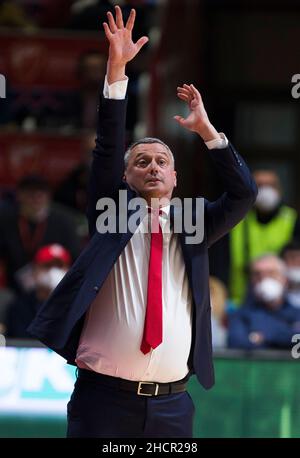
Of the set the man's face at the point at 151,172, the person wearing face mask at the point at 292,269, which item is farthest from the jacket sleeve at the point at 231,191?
the person wearing face mask at the point at 292,269

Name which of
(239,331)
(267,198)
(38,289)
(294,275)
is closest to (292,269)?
(294,275)

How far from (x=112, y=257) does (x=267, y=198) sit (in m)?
4.65

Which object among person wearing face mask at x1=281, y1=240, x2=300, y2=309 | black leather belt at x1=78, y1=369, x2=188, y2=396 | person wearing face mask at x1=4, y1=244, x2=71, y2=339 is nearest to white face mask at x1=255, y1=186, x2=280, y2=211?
person wearing face mask at x1=281, y1=240, x2=300, y2=309

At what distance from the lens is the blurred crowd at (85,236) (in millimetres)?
7980

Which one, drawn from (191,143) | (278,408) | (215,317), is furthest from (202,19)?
(278,408)

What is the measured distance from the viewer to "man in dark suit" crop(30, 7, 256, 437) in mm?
4629

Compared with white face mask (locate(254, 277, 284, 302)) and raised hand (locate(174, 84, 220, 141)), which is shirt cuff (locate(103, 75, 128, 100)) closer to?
raised hand (locate(174, 84, 220, 141))

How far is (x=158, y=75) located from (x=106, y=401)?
20.4 feet

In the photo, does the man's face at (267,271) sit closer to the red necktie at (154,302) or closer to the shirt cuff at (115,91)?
the red necktie at (154,302)

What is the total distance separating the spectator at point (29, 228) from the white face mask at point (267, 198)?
143 cm

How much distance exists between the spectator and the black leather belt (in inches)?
163

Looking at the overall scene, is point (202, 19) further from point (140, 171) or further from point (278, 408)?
point (140, 171)
